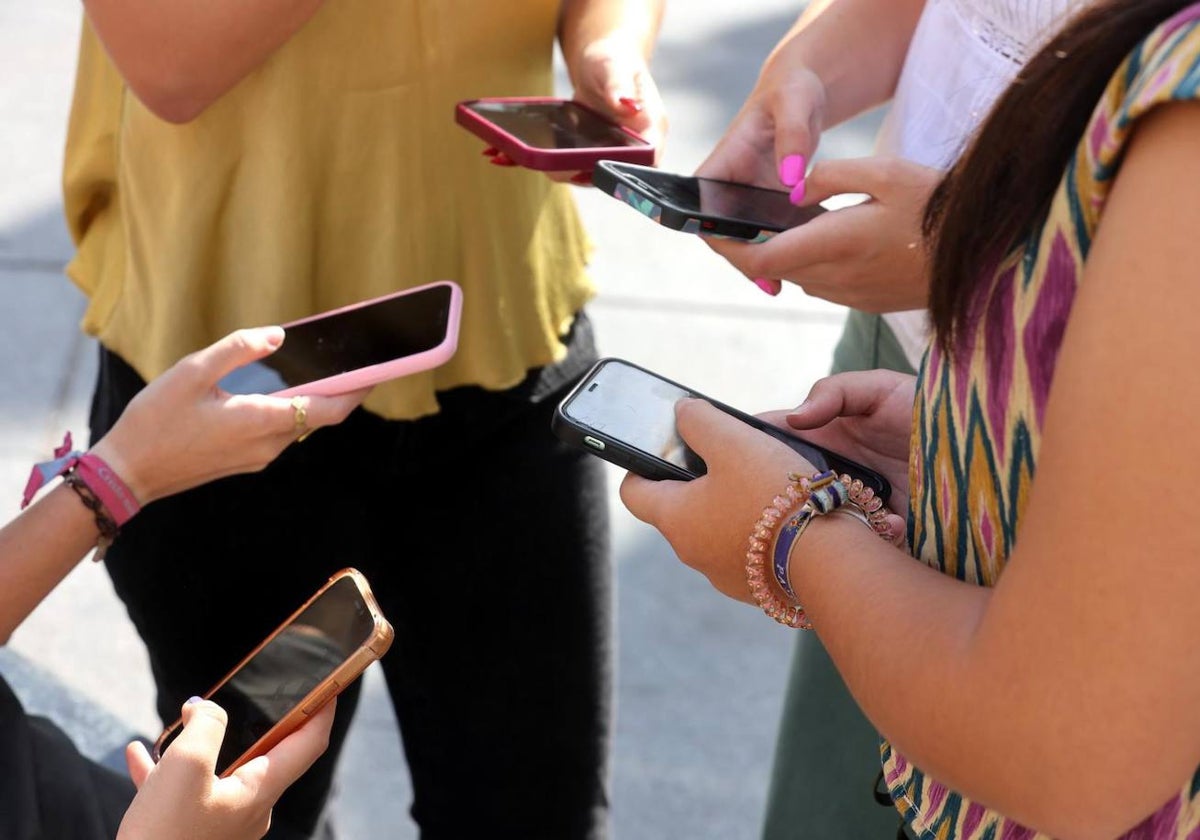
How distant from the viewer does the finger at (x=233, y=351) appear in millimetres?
1288

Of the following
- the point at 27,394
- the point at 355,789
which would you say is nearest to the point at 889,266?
the point at 355,789

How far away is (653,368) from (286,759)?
7.47 feet

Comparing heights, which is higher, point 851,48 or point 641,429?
point 851,48

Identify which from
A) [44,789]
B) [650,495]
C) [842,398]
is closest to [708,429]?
[650,495]

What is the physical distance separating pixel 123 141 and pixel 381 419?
0.41 metres

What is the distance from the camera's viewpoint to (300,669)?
3.91ft

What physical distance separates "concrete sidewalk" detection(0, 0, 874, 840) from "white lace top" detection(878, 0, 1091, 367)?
1.27m

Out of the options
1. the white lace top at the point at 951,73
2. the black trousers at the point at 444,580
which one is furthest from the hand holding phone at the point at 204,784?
the white lace top at the point at 951,73

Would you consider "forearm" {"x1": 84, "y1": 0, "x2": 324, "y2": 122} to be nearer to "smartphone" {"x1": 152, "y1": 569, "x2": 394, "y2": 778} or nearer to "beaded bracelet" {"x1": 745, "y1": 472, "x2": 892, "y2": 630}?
"smartphone" {"x1": 152, "y1": 569, "x2": 394, "y2": 778}

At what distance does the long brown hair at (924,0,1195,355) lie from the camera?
0.71 meters

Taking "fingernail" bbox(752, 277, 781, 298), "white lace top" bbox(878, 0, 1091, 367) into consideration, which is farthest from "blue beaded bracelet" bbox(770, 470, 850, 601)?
"fingernail" bbox(752, 277, 781, 298)

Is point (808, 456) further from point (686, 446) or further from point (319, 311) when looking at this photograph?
point (319, 311)

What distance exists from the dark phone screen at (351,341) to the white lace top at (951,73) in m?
0.50

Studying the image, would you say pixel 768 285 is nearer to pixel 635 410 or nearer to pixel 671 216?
pixel 671 216
